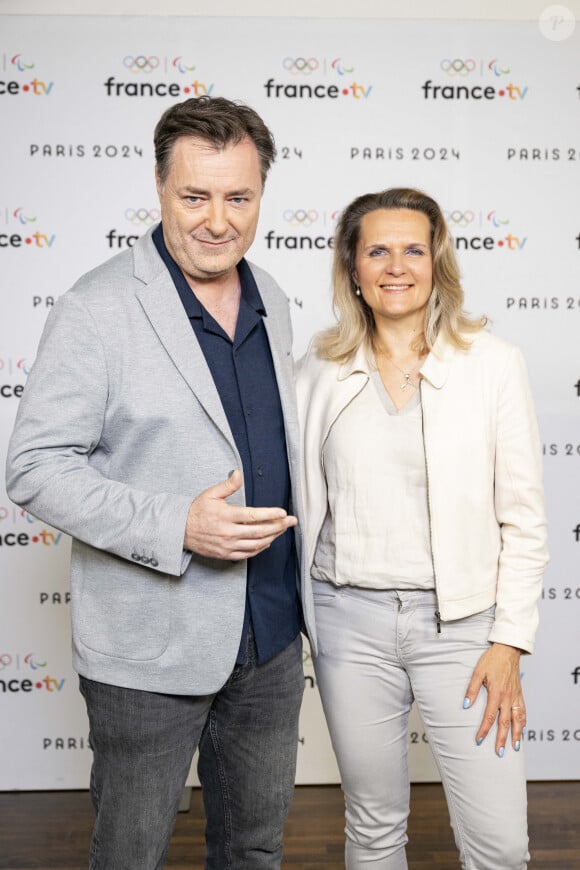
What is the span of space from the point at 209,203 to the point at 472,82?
1.82 metres

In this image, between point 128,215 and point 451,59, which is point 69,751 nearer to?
point 128,215

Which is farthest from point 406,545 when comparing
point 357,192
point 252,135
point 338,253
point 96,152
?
point 96,152

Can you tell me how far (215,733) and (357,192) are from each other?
197 cm

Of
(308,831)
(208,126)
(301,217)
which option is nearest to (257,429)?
(208,126)

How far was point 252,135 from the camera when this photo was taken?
164cm

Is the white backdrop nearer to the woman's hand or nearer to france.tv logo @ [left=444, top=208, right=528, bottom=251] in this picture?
france.tv logo @ [left=444, top=208, right=528, bottom=251]

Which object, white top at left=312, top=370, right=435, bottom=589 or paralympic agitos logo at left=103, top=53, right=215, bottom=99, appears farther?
paralympic agitos logo at left=103, top=53, right=215, bottom=99

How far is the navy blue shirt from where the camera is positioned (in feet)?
5.48

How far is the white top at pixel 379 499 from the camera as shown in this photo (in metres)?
→ 1.85

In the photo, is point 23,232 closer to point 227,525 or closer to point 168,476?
point 168,476

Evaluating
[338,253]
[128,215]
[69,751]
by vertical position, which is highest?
[128,215]

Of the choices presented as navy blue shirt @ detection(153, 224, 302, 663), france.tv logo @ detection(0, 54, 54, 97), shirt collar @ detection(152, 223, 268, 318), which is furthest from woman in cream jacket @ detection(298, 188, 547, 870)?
france.tv logo @ detection(0, 54, 54, 97)

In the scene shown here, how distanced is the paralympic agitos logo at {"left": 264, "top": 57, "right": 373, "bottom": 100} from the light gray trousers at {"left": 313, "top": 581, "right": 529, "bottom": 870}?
72.7 inches

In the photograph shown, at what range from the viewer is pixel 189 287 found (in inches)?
66.3
